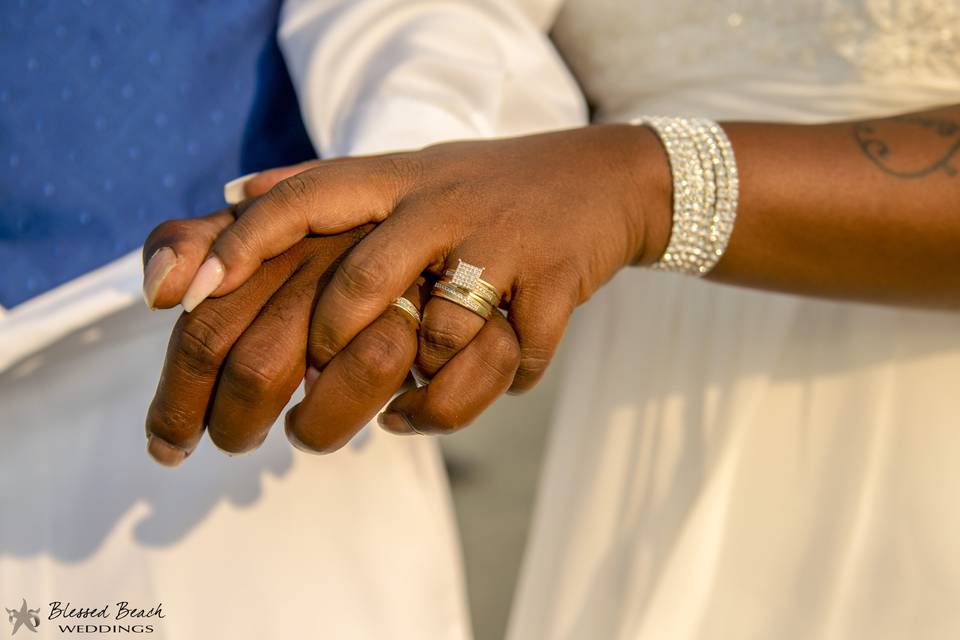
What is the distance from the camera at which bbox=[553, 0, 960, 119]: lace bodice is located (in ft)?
3.77

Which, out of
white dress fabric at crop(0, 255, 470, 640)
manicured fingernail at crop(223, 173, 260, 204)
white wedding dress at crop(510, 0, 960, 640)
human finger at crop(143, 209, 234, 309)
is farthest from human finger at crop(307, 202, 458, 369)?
white wedding dress at crop(510, 0, 960, 640)

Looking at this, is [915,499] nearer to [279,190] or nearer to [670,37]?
[670,37]

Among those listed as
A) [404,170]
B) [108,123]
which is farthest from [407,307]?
[108,123]

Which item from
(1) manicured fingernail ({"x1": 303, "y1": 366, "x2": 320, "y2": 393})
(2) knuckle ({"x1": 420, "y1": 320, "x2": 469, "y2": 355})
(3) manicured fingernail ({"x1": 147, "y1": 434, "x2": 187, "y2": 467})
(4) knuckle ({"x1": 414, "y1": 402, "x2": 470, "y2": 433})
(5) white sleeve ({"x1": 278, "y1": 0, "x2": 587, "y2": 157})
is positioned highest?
(5) white sleeve ({"x1": 278, "y1": 0, "x2": 587, "y2": 157})

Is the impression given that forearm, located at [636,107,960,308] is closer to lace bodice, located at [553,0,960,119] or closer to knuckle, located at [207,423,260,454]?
lace bodice, located at [553,0,960,119]

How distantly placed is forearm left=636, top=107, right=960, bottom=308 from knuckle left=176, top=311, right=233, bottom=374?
479mm

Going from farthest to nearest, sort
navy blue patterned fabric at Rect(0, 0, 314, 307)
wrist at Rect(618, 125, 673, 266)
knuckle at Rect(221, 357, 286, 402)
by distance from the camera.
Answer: navy blue patterned fabric at Rect(0, 0, 314, 307) → wrist at Rect(618, 125, 673, 266) → knuckle at Rect(221, 357, 286, 402)

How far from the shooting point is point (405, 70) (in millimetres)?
1169

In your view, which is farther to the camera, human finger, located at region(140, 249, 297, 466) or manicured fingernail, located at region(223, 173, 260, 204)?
manicured fingernail, located at region(223, 173, 260, 204)

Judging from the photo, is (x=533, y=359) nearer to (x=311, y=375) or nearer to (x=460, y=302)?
(x=460, y=302)

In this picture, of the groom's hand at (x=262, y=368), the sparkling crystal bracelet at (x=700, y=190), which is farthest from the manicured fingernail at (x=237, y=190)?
the sparkling crystal bracelet at (x=700, y=190)

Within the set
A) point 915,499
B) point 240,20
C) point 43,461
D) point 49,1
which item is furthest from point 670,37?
point 43,461

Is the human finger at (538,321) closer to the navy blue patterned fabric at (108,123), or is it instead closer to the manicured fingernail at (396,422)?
the manicured fingernail at (396,422)

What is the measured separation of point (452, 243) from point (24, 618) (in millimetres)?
685
